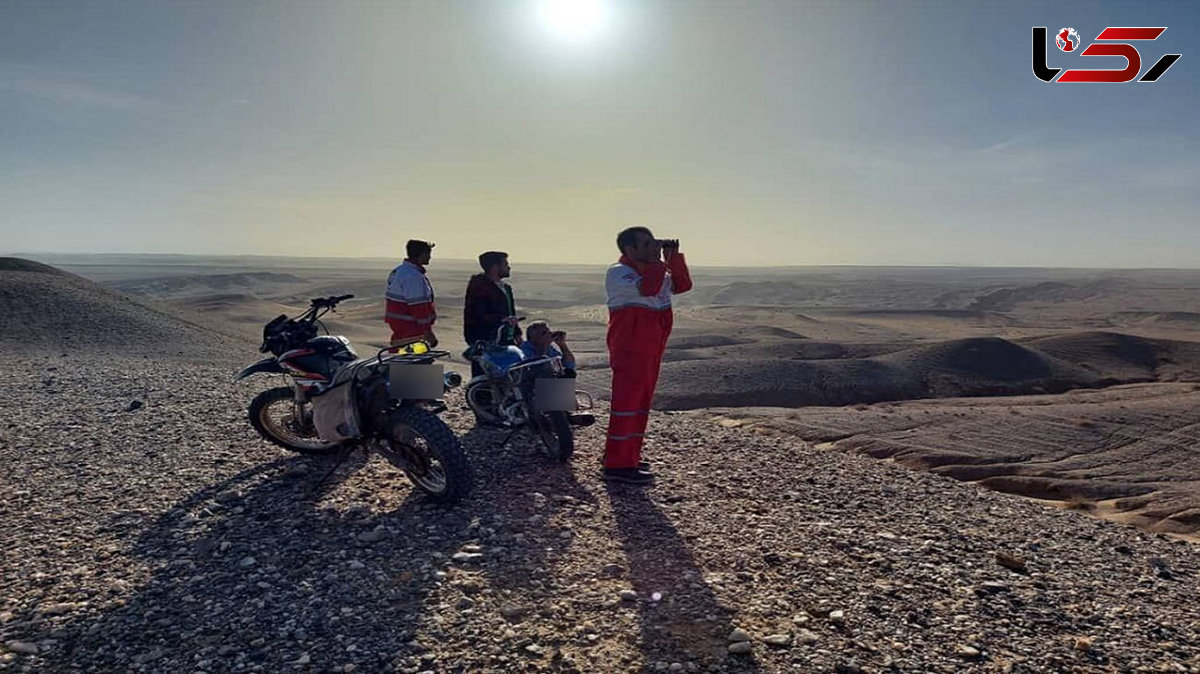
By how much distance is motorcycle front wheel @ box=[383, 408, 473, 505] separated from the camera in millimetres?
4855

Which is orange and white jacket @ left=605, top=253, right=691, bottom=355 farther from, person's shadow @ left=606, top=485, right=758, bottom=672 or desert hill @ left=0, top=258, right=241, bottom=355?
desert hill @ left=0, top=258, right=241, bottom=355

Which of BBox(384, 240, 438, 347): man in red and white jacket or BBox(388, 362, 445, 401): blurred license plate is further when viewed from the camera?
BBox(384, 240, 438, 347): man in red and white jacket

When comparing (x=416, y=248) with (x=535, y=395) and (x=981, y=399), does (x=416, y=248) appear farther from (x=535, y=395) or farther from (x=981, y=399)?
(x=981, y=399)

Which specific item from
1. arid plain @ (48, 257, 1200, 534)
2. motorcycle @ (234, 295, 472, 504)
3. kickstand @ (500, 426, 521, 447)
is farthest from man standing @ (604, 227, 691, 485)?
arid plain @ (48, 257, 1200, 534)

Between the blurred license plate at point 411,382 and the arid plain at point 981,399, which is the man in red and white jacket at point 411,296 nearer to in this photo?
the blurred license plate at point 411,382

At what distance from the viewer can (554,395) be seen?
6160mm

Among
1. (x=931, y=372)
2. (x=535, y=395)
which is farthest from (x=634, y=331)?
(x=931, y=372)

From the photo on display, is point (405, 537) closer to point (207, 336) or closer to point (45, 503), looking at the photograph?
point (45, 503)

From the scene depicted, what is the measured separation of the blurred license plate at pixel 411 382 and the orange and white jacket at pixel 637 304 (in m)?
1.53

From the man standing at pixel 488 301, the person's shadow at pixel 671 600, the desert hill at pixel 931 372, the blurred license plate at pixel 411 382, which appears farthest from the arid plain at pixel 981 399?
the blurred license plate at pixel 411 382

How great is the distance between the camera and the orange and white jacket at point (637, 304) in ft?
18.4

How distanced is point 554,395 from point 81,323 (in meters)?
14.6

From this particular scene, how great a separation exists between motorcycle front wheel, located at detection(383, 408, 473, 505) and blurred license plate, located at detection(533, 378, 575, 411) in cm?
128

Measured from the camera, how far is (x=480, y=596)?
149 inches
